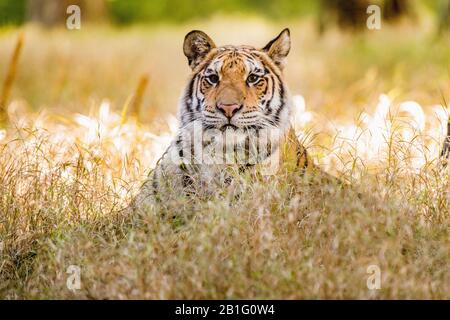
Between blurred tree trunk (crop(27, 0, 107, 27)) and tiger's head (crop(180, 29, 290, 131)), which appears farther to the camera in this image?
blurred tree trunk (crop(27, 0, 107, 27))

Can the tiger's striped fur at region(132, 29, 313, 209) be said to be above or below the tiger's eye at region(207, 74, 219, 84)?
below

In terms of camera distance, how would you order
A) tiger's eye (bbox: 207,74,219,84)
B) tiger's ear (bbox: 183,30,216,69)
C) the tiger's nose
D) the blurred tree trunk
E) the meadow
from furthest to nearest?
1. the blurred tree trunk
2. tiger's ear (bbox: 183,30,216,69)
3. tiger's eye (bbox: 207,74,219,84)
4. the tiger's nose
5. the meadow

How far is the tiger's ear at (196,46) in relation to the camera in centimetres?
460

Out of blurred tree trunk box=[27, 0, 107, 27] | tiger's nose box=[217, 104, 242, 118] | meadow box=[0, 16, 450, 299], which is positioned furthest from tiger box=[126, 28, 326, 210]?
blurred tree trunk box=[27, 0, 107, 27]

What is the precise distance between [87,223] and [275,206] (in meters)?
0.96

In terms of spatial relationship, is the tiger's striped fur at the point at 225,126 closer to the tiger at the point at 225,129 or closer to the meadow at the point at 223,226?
the tiger at the point at 225,129

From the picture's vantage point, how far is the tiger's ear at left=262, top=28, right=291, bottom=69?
182 inches

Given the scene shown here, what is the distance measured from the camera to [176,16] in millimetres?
22797

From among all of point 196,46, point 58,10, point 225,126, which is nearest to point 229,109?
point 225,126

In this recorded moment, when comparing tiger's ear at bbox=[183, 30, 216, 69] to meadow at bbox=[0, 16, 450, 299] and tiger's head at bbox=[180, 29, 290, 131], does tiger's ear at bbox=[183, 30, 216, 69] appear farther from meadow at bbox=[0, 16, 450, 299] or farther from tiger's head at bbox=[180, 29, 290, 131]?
meadow at bbox=[0, 16, 450, 299]

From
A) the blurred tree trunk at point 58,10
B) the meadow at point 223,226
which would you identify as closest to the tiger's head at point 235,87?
the meadow at point 223,226

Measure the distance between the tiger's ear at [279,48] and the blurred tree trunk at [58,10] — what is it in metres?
11.0

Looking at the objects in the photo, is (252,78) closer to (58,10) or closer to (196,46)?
(196,46)

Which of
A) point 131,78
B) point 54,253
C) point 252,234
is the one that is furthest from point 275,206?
point 131,78
